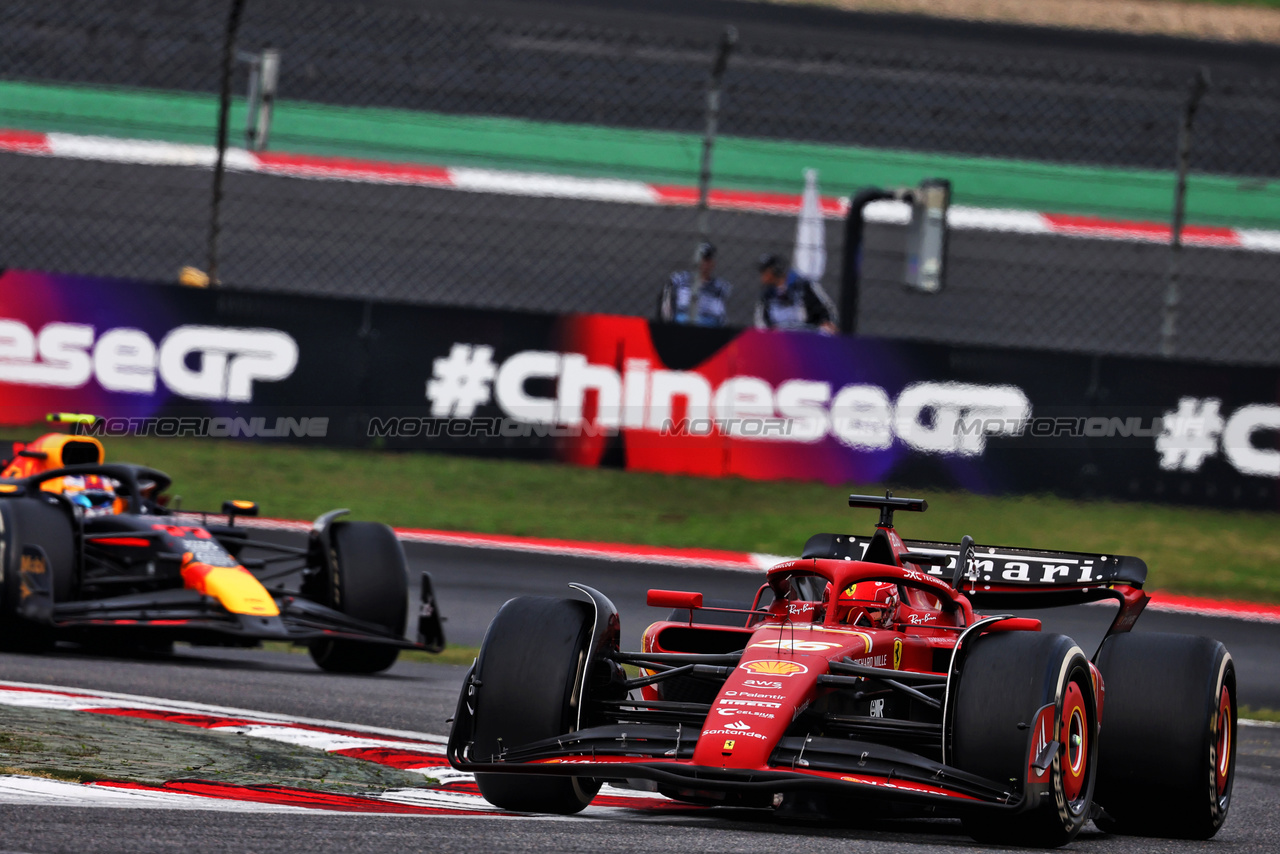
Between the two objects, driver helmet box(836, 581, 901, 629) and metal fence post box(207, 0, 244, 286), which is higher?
metal fence post box(207, 0, 244, 286)

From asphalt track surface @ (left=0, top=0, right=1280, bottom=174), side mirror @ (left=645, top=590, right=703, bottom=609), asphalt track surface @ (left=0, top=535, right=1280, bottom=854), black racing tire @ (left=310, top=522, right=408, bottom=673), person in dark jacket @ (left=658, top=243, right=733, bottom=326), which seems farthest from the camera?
asphalt track surface @ (left=0, top=0, right=1280, bottom=174)

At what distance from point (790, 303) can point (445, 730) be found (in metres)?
7.82

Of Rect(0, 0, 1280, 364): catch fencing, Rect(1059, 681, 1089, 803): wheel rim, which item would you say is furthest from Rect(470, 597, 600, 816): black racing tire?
Rect(0, 0, 1280, 364): catch fencing

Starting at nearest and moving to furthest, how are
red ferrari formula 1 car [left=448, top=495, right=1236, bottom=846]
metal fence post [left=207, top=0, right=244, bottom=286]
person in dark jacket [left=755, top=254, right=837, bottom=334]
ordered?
red ferrari formula 1 car [left=448, top=495, right=1236, bottom=846] < metal fence post [left=207, top=0, right=244, bottom=286] < person in dark jacket [left=755, top=254, right=837, bottom=334]

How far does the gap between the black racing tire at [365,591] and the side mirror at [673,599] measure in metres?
3.78

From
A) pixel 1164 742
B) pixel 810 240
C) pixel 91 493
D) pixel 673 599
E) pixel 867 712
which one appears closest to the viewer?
pixel 867 712

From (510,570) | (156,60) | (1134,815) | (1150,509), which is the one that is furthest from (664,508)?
(156,60)

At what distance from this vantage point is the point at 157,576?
9438 millimetres

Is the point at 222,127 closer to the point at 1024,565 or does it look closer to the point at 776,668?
the point at 1024,565

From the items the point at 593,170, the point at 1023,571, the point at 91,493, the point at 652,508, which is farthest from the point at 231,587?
the point at 593,170

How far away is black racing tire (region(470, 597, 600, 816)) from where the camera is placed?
541 centimetres

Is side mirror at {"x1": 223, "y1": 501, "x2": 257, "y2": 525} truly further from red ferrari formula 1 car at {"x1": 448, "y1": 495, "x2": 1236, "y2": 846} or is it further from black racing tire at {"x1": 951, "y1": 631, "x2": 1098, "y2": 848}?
Answer: black racing tire at {"x1": 951, "y1": 631, "x2": 1098, "y2": 848}

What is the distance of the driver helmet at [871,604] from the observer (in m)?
5.87

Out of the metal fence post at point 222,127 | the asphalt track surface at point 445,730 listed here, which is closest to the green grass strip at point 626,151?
the metal fence post at point 222,127
